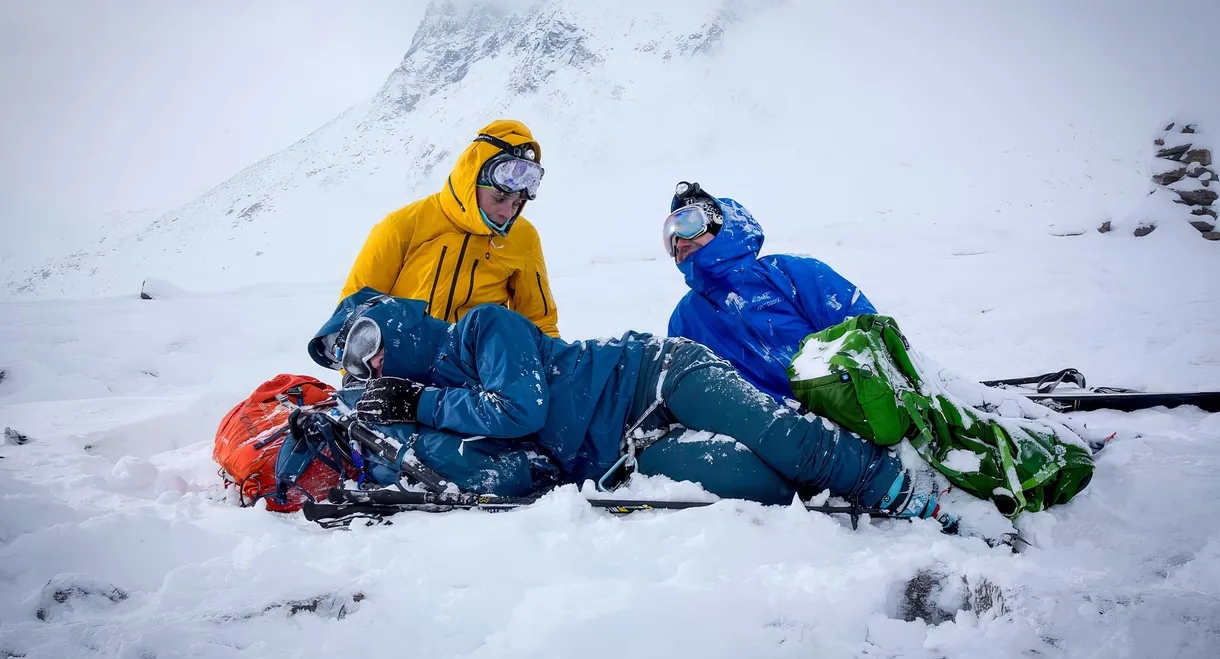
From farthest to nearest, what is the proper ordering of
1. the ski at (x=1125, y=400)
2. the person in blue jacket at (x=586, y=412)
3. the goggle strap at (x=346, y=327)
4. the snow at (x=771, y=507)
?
the ski at (x=1125, y=400) → the goggle strap at (x=346, y=327) → the person in blue jacket at (x=586, y=412) → the snow at (x=771, y=507)

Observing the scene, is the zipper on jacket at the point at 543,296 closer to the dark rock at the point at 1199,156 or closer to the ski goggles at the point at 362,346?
the ski goggles at the point at 362,346

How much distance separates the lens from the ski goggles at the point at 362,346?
8.27 feet

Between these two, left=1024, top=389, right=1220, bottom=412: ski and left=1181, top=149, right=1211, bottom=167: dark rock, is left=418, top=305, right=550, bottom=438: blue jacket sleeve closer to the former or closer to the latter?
left=1024, top=389, right=1220, bottom=412: ski

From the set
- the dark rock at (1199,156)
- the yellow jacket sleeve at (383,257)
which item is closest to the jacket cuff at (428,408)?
the yellow jacket sleeve at (383,257)

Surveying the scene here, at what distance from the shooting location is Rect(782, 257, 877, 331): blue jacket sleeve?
11.0 feet

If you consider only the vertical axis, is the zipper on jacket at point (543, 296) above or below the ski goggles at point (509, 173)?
below

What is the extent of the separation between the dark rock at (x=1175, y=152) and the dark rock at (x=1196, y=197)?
4.44 ft

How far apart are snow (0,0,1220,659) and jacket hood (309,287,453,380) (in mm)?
626

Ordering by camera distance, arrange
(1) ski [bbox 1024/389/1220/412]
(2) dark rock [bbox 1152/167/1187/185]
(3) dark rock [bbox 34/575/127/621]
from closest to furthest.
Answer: (3) dark rock [bbox 34/575/127/621] → (1) ski [bbox 1024/389/1220/412] → (2) dark rock [bbox 1152/167/1187/185]

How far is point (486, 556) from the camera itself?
1.87 meters

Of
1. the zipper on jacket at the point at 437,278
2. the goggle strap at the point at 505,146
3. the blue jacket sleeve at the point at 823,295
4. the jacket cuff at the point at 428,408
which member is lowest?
the jacket cuff at the point at 428,408

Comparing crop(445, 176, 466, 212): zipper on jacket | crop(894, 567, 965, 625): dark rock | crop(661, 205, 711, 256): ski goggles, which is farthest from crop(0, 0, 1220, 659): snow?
crop(445, 176, 466, 212): zipper on jacket

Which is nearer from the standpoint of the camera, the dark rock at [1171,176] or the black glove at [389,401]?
the black glove at [389,401]

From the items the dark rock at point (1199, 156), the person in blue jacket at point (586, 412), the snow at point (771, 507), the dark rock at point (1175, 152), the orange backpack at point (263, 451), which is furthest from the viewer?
the dark rock at point (1175, 152)
